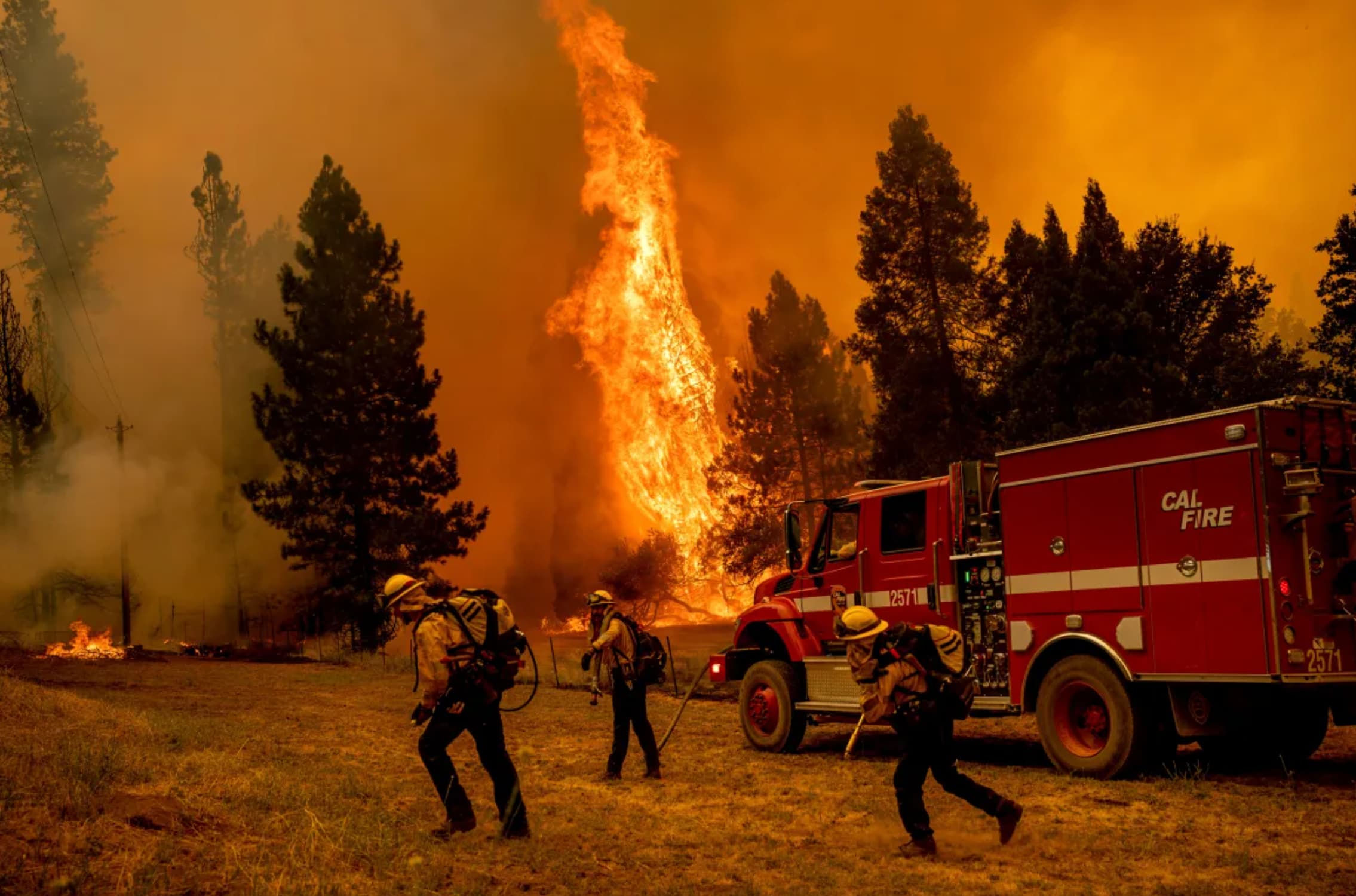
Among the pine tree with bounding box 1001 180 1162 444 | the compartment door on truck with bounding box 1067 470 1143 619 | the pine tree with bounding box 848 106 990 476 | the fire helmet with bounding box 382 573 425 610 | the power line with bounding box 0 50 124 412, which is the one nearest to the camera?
the fire helmet with bounding box 382 573 425 610

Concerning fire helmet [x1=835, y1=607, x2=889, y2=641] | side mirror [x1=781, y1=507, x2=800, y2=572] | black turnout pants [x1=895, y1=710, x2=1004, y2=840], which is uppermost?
side mirror [x1=781, y1=507, x2=800, y2=572]

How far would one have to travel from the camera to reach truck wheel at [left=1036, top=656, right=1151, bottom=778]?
35.7 feet

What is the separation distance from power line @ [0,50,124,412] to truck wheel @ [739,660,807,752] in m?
55.0

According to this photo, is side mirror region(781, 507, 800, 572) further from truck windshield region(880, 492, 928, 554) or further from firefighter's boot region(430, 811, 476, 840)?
firefighter's boot region(430, 811, 476, 840)

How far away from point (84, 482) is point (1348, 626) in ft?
174

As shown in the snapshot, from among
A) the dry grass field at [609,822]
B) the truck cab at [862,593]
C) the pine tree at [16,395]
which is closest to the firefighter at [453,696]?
the dry grass field at [609,822]

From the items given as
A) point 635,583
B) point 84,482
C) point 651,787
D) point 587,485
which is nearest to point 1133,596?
point 651,787

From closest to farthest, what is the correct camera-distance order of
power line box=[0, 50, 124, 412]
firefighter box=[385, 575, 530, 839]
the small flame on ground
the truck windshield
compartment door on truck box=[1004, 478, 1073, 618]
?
1. firefighter box=[385, 575, 530, 839]
2. compartment door on truck box=[1004, 478, 1073, 618]
3. the truck windshield
4. the small flame on ground
5. power line box=[0, 50, 124, 412]

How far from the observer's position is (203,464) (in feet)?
193

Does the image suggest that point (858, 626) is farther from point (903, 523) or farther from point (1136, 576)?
point (903, 523)

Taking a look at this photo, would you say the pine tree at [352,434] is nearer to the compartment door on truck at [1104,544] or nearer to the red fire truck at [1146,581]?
the red fire truck at [1146,581]

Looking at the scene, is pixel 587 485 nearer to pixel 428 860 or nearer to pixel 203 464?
pixel 203 464

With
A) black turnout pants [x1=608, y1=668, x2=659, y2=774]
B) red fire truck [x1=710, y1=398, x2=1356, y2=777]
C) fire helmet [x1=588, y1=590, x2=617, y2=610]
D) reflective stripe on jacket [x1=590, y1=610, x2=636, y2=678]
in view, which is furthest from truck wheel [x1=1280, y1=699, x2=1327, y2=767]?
fire helmet [x1=588, y1=590, x2=617, y2=610]

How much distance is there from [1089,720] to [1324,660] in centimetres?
240
